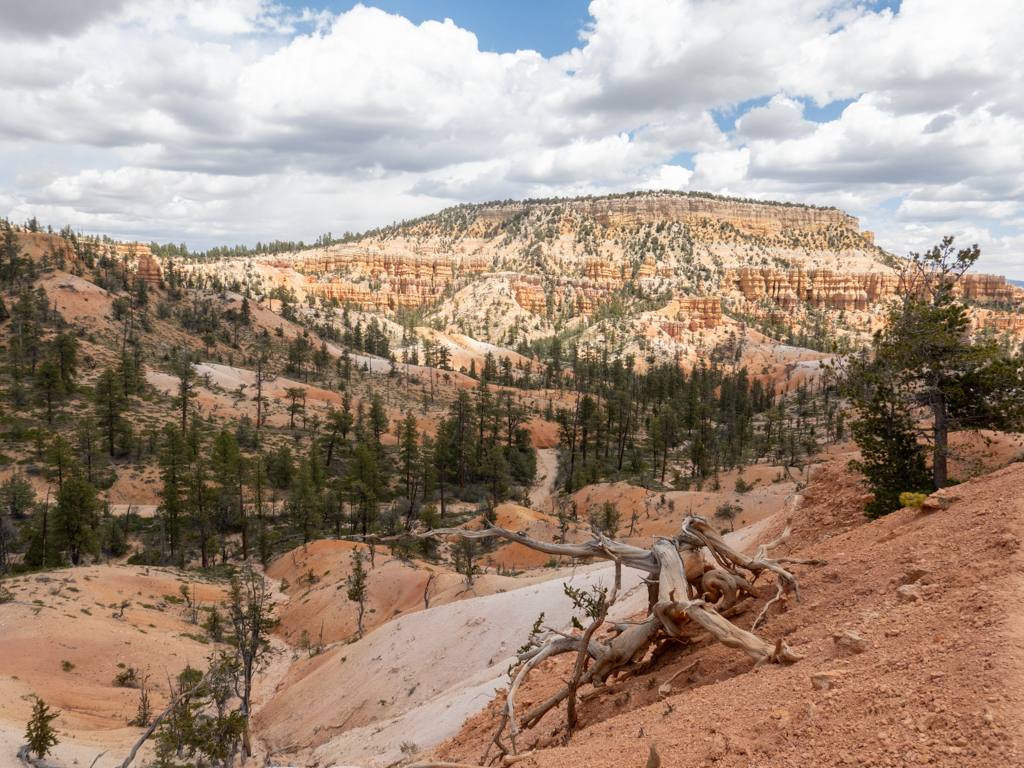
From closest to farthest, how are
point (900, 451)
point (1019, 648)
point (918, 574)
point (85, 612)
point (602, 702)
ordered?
point (1019, 648) < point (918, 574) < point (602, 702) < point (900, 451) < point (85, 612)

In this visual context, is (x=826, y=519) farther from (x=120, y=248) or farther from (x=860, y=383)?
(x=120, y=248)

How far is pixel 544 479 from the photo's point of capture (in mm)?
66312

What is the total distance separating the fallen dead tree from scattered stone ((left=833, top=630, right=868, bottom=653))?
91 cm

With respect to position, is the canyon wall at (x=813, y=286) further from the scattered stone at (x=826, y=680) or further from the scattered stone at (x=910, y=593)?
the scattered stone at (x=826, y=680)

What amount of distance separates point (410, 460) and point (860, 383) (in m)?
47.4

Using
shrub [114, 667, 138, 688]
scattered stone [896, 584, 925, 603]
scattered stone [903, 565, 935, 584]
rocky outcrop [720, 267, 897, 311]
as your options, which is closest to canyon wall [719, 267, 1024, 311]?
rocky outcrop [720, 267, 897, 311]

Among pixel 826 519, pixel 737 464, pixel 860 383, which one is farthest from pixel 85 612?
pixel 737 464

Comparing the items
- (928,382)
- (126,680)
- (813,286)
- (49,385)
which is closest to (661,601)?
(928,382)

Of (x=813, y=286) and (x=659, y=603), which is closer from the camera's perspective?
(x=659, y=603)

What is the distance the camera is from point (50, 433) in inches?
2041

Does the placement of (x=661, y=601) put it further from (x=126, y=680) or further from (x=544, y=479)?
(x=544, y=479)

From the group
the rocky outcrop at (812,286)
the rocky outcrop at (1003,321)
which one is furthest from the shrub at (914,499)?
the rocky outcrop at (812,286)

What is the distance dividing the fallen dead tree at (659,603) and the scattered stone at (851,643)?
2.99 feet

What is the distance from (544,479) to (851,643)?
61357 millimetres
